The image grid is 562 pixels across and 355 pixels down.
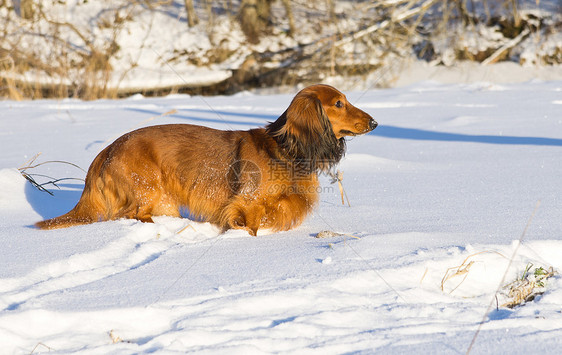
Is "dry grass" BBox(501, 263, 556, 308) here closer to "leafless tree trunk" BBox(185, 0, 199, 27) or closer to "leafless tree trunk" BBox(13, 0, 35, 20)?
"leafless tree trunk" BBox(185, 0, 199, 27)

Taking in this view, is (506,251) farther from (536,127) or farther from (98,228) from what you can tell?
(536,127)

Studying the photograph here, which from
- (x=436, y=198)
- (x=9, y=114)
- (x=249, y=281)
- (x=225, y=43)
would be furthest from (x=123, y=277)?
(x=225, y=43)

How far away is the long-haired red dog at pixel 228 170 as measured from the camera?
11.1 feet

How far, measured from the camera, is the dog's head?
11.3ft

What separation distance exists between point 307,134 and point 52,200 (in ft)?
5.94

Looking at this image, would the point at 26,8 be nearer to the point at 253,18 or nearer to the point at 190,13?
the point at 190,13

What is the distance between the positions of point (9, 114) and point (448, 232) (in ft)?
20.1

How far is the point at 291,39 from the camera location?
14000mm

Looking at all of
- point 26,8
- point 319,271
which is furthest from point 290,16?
point 319,271

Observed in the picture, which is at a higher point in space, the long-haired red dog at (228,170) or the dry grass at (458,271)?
the long-haired red dog at (228,170)

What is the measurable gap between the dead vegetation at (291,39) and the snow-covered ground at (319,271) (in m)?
7.15

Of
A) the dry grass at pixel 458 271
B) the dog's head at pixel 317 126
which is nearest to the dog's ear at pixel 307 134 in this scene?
the dog's head at pixel 317 126

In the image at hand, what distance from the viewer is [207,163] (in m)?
3.51

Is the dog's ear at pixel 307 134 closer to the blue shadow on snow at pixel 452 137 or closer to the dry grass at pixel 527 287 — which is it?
the dry grass at pixel 527 287
